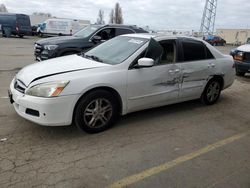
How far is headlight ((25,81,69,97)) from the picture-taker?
3.74 metres

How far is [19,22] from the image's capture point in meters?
29.8

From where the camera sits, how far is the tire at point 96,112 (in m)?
3.98

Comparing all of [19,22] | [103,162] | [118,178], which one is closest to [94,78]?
[103,162]

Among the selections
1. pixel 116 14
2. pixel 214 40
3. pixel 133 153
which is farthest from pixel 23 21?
pixel 116 14

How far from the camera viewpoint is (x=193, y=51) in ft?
18.1

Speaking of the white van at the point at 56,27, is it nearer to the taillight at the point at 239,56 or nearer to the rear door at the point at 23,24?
the rear door at the point at 23,24

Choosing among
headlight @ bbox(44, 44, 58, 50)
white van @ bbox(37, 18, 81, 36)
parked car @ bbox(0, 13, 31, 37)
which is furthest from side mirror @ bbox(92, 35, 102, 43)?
white van @ bbox(37, 18, 81, 36)

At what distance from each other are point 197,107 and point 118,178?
345cm

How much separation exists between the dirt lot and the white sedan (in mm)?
336

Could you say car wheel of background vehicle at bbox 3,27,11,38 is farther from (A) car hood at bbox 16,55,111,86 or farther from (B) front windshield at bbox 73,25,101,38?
(A) car hood at bbox 16,55,111,86

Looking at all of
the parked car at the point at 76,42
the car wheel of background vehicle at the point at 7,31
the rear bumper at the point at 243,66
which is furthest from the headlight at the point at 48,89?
the car wheel of background vehicle at the point at 7,31

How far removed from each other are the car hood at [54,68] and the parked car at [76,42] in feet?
11.6

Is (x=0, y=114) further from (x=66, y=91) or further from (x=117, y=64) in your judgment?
(x=117, y=64)

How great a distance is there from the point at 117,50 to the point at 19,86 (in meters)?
1.84
